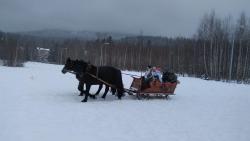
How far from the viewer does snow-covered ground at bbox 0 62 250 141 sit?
8703 millimetres

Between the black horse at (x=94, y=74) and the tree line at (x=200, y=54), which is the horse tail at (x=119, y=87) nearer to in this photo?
the black horse at (x=94, y=74)

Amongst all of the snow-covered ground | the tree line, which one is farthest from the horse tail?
the tree line

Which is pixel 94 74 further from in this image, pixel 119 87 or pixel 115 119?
pixel 115 119

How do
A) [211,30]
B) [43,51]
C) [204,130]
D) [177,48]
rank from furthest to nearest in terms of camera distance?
[43,51] → [177,48] → [211,30] → [204,130]

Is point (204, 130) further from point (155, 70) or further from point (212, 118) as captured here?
point (155, 70)

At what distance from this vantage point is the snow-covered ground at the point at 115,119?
870 centimetres

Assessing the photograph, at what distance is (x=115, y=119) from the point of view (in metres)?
10.8

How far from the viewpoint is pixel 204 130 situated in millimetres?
9930

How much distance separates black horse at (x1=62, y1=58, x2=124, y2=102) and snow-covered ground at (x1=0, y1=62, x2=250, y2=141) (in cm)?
57

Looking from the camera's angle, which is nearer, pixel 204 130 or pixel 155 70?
pixel 204 130

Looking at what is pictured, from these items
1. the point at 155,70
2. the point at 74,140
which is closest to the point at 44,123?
the point at 74,140

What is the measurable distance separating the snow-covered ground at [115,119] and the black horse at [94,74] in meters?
0.57

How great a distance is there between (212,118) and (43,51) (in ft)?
460

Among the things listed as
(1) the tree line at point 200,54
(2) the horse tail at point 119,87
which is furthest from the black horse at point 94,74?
(1) the tree line at point 200,54
